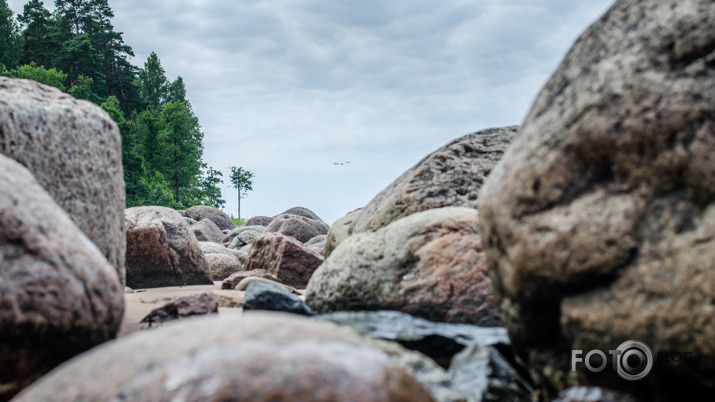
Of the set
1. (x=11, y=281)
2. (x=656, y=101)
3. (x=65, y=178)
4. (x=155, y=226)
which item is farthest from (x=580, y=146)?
(x=155, y=226)

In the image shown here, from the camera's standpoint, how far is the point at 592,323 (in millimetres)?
2477

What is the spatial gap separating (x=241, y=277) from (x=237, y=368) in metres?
7.13

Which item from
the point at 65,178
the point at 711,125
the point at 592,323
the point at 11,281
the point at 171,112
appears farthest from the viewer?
the point at 171,112

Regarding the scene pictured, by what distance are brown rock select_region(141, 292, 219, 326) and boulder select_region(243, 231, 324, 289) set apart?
4.19 metres

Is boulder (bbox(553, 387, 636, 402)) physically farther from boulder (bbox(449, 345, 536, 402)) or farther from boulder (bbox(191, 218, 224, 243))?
boulder (bbox(191, 218, 224, 243))

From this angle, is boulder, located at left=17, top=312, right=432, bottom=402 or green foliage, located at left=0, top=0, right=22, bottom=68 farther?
green foliage, located at left=0, top=0, right=22, bottom=68

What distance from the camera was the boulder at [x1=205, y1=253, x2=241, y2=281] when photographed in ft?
39.1

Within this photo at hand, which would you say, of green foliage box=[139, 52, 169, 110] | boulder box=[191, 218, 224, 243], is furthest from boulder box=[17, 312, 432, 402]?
green foliage box=[139, 52, 169, 110]

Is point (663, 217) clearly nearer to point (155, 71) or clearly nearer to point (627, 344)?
point (627, 344)

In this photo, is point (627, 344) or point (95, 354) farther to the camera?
point (627, 344)

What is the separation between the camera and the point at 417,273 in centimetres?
461

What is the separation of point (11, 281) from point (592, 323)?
2711 mm

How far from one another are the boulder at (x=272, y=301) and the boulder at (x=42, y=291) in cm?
168

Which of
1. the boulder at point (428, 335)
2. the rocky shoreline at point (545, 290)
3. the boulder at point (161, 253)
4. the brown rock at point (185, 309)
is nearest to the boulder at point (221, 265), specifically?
the boulder at point (161, 253)
